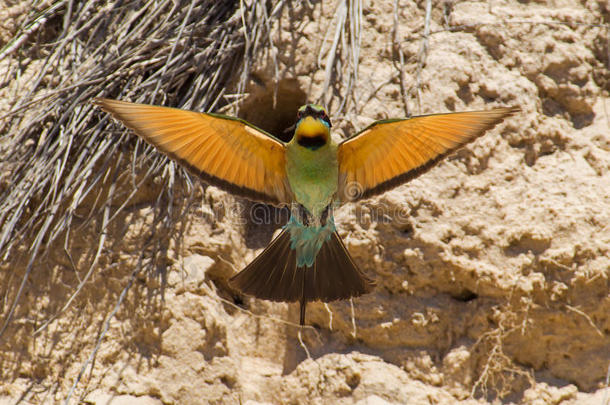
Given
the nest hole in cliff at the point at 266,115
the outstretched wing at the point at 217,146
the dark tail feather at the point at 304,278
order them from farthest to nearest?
the nest hole in cliff at the point at 266,115 → the dark tail feather at the point at 304,278 → the outstretched wing at the point at 217,146

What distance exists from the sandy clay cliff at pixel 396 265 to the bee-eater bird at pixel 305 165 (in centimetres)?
15

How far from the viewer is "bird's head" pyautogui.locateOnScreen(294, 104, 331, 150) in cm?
183

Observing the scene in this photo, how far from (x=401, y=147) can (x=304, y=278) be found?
0.51 meters

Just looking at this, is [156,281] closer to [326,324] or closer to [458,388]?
[326,324]

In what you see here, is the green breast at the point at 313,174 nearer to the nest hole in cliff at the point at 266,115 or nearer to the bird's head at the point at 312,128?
the bird's head at the point at 312,128

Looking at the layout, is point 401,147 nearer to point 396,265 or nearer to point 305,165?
point 305,165

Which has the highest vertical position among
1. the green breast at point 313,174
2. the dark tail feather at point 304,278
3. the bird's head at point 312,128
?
the bird's head at point 312,128

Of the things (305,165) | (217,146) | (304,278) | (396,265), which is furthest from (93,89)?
(396,265)

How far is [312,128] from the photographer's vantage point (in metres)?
1.82

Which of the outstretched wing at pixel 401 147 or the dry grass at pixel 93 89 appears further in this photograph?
the dry grass at pixel 93 89

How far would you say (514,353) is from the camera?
1964 mm

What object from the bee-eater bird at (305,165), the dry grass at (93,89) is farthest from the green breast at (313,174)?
the dry grass at (93,89)

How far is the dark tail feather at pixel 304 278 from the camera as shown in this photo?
1.78 m

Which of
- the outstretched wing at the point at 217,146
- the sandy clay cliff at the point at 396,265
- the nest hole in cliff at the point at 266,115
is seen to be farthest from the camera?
the nest hole in cliff at the point at 266,115
